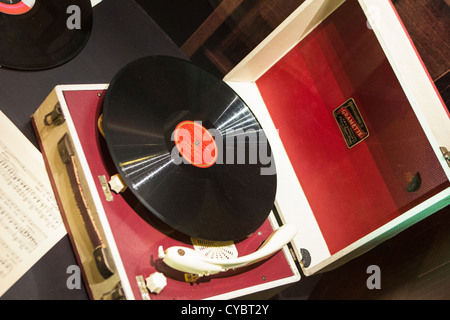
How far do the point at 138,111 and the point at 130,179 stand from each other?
19cm

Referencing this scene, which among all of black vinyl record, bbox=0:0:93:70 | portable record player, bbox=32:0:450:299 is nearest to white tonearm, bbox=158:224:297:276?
portable record player, bbox=32:0:450:299

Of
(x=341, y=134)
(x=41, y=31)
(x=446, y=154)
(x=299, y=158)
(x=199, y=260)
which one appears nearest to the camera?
(x=199, y=260)

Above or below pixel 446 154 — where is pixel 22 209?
above

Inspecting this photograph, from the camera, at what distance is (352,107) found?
4.12 ft

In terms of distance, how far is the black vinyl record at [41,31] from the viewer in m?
1.14

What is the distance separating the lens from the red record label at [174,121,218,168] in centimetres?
111

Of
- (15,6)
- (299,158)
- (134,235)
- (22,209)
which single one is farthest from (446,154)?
(15,6)

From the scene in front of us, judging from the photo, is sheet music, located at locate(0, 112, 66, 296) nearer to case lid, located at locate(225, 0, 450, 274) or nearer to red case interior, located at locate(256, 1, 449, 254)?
case lid, located at locate(225, 0, 450, 274)

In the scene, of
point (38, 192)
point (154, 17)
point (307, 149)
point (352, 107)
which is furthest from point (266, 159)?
point (154, 17)

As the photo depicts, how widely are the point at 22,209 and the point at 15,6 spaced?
550 mm

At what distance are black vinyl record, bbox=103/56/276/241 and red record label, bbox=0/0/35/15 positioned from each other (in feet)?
1.19

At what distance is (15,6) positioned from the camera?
1.15m

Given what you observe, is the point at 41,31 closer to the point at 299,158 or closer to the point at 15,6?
the point at 15,6
